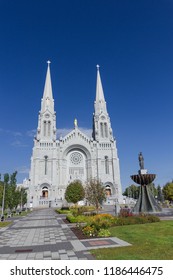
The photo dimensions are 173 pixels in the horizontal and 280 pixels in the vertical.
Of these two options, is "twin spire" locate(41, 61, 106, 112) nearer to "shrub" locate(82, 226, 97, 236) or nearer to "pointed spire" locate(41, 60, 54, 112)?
"pointed spire" locate(41, 60, 54, 112)

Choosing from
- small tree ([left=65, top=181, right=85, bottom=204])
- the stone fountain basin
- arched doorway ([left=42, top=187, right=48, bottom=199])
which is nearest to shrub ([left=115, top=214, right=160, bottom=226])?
the stone fountain basin

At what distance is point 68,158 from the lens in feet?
253

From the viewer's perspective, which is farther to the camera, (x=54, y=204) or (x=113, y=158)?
(x=113, y=158)

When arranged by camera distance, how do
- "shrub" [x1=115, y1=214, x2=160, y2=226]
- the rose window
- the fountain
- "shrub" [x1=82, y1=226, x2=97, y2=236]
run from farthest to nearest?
the rose window, the fountain, "shrub" [x1=115, y1=214, x2=160, y2=226], "shrub" [x1=82, y1=226, x2=97, y2=236]

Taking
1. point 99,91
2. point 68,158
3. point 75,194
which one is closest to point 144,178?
point 75,194

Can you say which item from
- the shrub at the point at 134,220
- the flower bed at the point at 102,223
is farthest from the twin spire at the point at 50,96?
the shrub at the point at 134,220

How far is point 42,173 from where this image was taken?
7019 centimetres

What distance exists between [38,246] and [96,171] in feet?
214

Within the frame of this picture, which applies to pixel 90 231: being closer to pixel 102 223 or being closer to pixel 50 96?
pixel 102 223

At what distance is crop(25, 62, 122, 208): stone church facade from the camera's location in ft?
226

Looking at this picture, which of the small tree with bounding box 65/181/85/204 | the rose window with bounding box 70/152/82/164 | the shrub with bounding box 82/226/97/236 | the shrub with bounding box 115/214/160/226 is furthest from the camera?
the rose window with bounding box 70/152/82/164

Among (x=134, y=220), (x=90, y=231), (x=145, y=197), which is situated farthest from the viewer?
(x=145, y=197)
